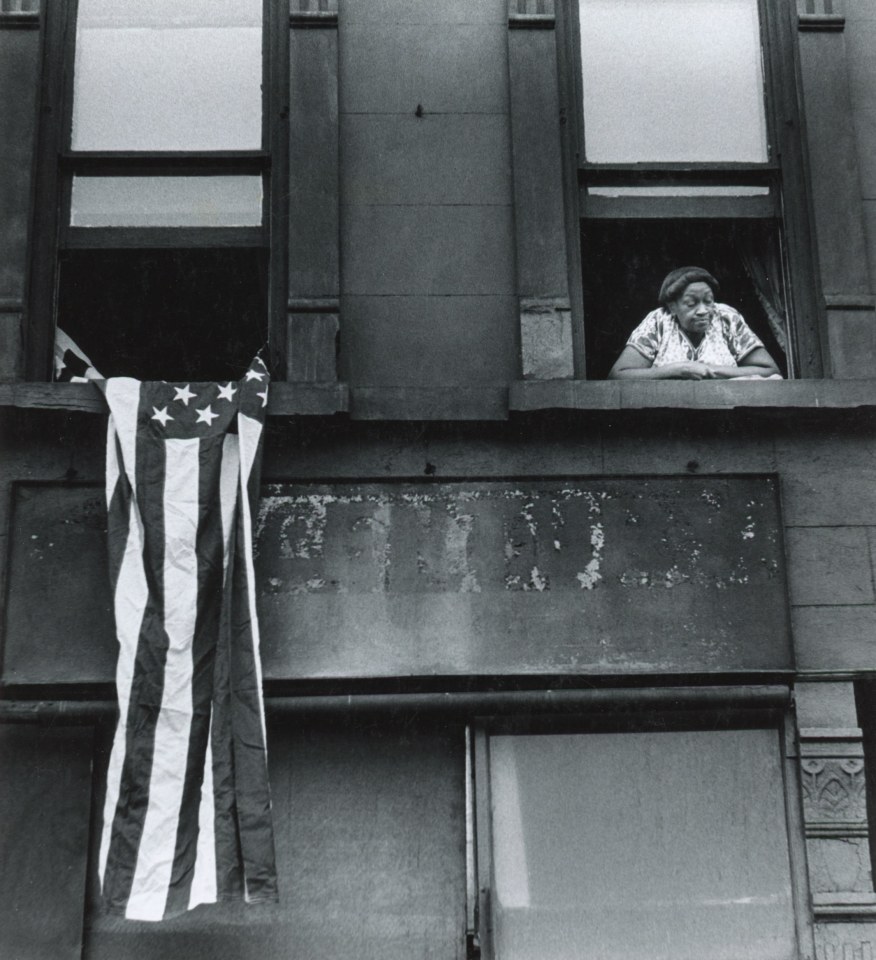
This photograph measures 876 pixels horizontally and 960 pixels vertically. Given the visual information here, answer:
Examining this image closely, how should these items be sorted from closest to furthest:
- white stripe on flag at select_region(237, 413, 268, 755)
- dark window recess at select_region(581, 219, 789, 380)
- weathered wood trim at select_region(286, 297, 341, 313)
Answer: white stripe on flag at select_region(237, 413, 268, 755), weathered wood trim at select_region(286, 297, 341, 313), dark window recess at select_region(581, 219, 789, 380)

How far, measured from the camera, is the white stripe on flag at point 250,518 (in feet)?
23.1

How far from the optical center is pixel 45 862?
286 inches

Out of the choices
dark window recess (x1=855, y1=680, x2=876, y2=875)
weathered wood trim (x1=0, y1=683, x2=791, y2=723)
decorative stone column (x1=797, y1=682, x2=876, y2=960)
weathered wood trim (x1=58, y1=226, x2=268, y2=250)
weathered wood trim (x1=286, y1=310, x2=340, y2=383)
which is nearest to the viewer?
decorative stone column (x1=797, y1=682, x2=876, y2=960)

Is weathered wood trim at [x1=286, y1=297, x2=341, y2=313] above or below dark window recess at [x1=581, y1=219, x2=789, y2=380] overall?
below

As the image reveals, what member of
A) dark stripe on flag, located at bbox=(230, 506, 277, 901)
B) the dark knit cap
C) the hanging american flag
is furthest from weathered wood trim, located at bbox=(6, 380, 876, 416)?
dark stripe on flag, located at bbox=(230, 506, 277, 901)

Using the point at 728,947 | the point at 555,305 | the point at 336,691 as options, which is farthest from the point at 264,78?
the point at 728,947

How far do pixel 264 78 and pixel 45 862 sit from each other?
578 centimetres

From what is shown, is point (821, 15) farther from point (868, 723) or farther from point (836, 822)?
point (836, 822)

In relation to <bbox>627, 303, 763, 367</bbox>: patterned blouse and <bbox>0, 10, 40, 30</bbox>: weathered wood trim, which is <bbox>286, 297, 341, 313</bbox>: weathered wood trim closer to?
<bbox>627, 303, 763, 367</bbox>: patterned blouse

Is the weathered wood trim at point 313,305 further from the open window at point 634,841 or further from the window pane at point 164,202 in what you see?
the open window at point 634,841

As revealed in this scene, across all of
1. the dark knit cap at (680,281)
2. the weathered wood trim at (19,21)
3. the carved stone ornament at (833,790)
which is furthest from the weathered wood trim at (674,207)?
the weathered wood trim at (19,21)

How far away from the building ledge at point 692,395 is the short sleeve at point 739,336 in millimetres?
577

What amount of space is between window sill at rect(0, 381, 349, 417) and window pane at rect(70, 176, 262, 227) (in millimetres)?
1590

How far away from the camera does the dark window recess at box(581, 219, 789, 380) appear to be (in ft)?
28.9
